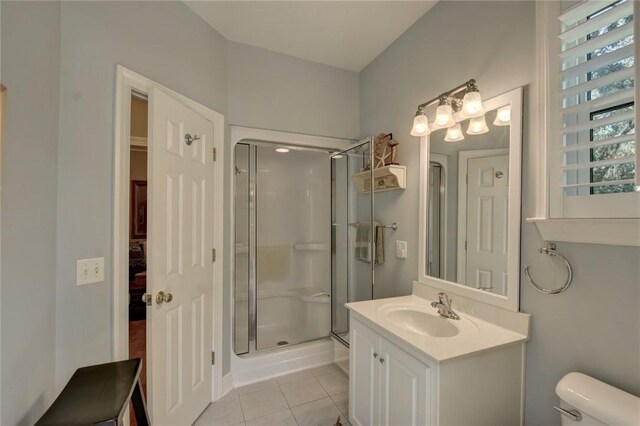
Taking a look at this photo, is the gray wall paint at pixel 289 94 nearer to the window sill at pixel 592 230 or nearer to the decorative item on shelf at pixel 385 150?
the decorative item on shelf at pixel 385 150

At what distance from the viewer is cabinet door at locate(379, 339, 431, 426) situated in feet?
3.66

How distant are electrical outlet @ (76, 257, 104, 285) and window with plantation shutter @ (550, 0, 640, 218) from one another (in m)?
2.07

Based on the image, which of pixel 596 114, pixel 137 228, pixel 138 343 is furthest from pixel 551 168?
pixel 137 228

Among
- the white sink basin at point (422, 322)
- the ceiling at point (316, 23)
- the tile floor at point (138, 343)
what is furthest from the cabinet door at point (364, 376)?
the ceiling at point (316, 23)

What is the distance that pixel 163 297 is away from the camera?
144cm

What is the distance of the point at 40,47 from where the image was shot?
1.11 m

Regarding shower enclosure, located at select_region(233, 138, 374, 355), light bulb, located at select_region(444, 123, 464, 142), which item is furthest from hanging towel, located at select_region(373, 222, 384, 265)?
light bulb, located at select_region(444, 123, 464, 142)

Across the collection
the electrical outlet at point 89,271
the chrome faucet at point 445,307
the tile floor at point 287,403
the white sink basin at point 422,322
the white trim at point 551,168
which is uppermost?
the white trim at point 551,168

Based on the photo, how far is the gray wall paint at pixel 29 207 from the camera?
92 cm

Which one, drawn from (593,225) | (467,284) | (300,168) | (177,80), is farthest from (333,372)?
(177,80)

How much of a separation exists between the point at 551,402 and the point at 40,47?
2557 mm

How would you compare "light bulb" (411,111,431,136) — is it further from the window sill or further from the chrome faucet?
Answer: the chrome faucet

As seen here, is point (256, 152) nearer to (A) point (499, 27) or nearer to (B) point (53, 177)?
(B) point (53, 177)

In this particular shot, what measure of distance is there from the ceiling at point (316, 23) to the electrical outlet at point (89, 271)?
163cm
